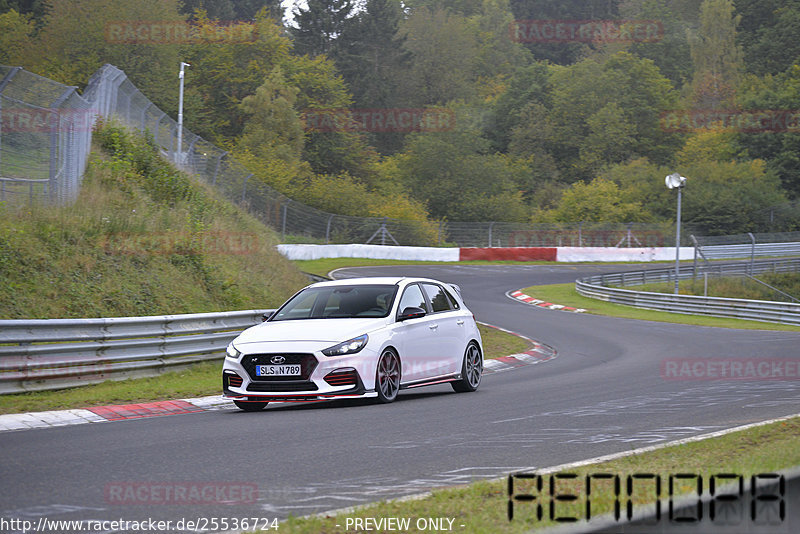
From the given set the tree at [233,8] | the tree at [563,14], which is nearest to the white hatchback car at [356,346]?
the tree at [233,8]

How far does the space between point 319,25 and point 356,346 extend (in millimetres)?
86941

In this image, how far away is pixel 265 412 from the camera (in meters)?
11.1

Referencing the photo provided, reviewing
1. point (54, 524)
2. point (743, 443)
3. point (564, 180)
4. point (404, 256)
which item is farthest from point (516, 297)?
point (564, 180)

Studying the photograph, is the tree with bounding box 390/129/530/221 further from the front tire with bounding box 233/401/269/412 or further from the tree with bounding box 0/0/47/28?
the front tire with bounding box 233/401/269/412

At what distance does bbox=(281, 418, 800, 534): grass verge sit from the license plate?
459cm

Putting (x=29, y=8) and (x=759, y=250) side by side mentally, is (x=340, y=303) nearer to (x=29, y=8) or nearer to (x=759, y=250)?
(x=759, y=250)

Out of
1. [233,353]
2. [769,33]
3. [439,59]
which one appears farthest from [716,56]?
A: [233,353]

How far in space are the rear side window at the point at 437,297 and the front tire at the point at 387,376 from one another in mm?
1642

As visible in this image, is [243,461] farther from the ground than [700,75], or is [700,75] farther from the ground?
[700,75]

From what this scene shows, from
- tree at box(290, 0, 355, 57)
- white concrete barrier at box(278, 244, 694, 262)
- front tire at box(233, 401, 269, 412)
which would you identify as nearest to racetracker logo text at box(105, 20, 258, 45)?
tree at box(290, 0, 355, 57)

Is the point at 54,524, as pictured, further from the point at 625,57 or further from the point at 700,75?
the point at 700,75

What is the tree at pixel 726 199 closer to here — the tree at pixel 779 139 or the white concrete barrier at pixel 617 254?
the tree at pixel 779 139

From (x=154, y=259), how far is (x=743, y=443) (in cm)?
1330

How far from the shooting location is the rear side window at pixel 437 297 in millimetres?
13318
